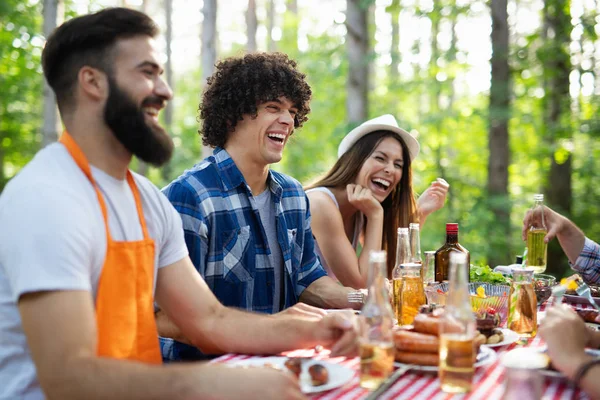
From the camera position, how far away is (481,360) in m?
1.71

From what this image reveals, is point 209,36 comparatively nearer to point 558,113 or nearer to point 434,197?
point 558,113

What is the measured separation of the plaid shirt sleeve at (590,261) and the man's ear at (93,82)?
8.74 feet

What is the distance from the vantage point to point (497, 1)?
816 centimetres

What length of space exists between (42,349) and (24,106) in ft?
39.5

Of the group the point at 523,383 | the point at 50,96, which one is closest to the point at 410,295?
the point at 523,383

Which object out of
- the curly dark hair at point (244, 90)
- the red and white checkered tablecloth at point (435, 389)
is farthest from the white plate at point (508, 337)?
the curly dark hair at point (244, 90)

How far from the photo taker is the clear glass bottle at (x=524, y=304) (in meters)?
2.04

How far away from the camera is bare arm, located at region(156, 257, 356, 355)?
1.89 metres

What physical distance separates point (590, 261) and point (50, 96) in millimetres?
7020

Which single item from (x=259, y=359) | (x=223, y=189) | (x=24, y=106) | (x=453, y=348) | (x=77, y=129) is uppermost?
(x=24, y=106)

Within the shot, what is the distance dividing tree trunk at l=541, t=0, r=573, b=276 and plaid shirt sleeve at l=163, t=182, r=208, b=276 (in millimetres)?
6969

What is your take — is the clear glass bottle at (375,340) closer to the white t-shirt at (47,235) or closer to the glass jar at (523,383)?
the glass jar at (523,383)

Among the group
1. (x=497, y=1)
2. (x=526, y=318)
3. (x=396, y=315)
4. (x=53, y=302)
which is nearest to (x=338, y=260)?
(x=396, y=315)

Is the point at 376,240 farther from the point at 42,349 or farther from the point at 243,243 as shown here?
the point at 42,349
